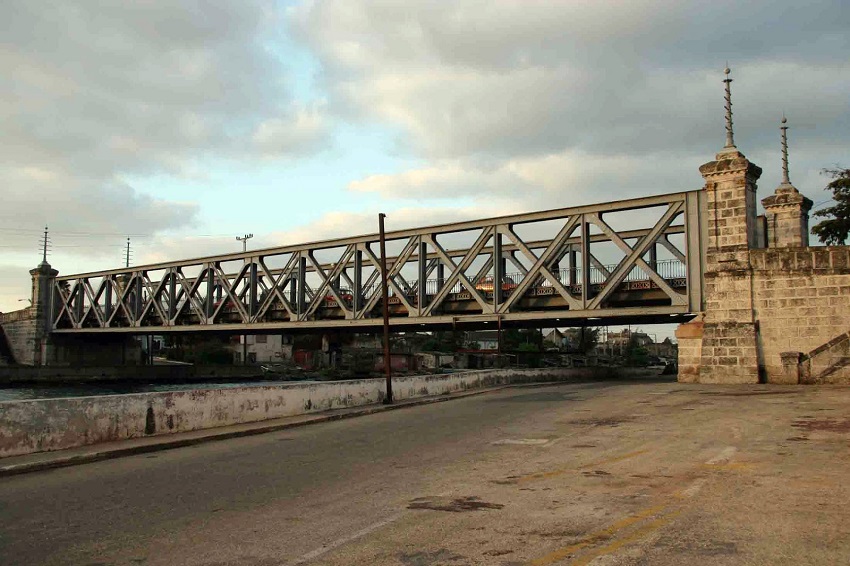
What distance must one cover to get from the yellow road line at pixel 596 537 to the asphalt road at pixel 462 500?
0.03m

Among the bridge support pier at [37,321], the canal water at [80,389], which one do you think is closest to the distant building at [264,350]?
the bridge support pier at [37,321]

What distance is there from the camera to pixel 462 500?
27.6ft

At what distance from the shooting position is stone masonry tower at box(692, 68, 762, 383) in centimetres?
2995

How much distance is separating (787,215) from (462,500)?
3740cm

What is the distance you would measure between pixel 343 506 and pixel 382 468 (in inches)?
108

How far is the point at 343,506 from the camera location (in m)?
8.23

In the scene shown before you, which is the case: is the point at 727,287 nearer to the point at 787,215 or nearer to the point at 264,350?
the point at 787,215

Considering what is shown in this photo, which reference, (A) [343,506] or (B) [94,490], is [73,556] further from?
(B) [94,490]

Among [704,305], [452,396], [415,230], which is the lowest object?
[452,396]

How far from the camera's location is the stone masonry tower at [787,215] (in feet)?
128

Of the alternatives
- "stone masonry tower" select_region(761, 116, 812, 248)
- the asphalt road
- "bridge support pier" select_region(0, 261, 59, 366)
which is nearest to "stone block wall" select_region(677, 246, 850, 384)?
"stone masonry tower" select_region(761, 116, 812, 248)

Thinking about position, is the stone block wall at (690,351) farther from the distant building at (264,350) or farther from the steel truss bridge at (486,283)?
the distant building at (264,350)

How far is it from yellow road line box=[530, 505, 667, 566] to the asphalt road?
29 millimetres

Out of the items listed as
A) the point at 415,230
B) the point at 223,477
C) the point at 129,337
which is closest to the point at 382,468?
the point at 223,477
